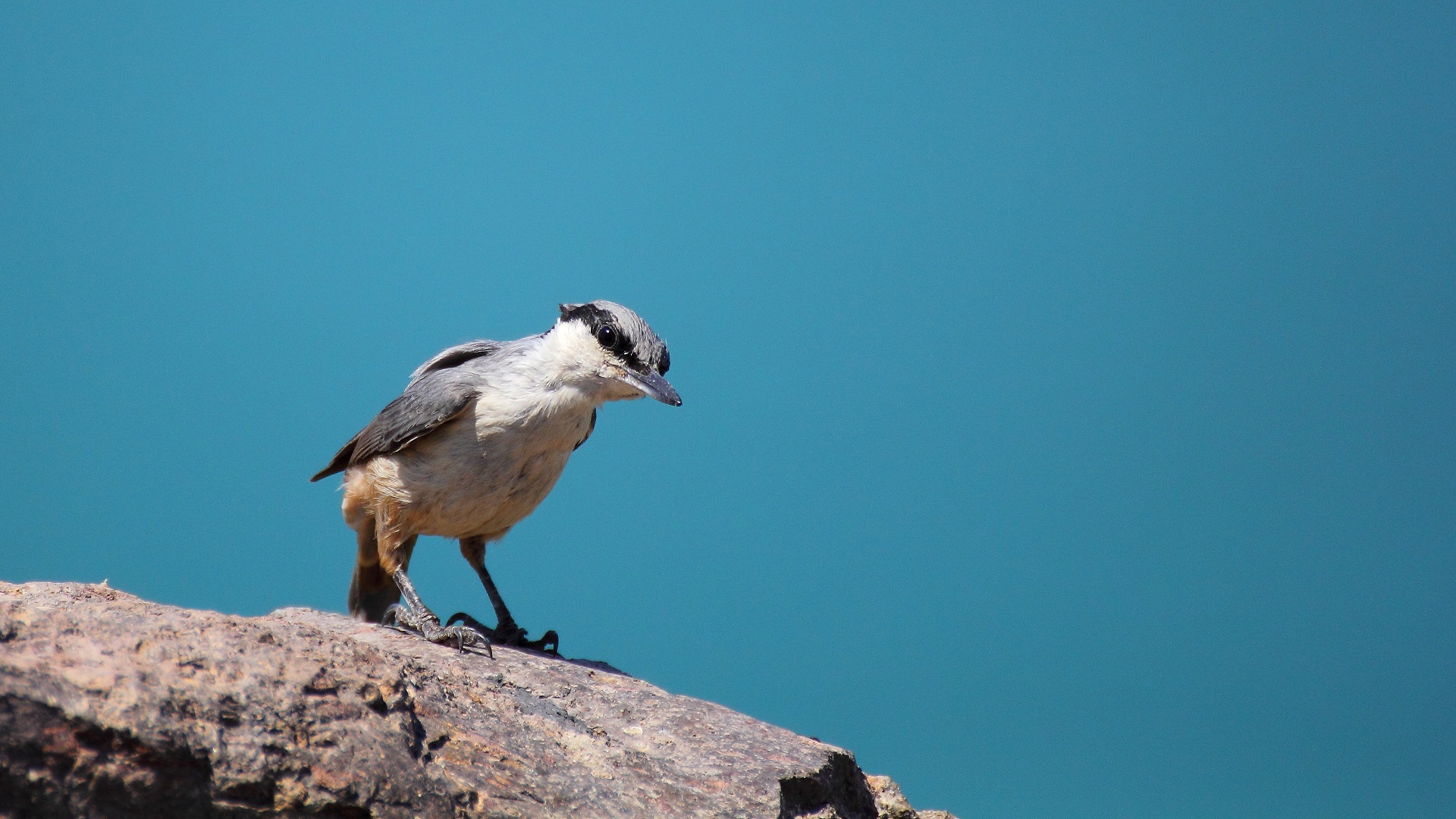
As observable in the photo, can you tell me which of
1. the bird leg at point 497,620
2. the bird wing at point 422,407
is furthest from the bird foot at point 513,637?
the bird wing at point 422,407

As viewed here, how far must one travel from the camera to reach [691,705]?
496cm

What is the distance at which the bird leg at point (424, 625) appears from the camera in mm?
5293

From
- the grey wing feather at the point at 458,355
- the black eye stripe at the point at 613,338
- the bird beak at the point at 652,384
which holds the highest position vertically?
the grey wing feather at the point at 458,355

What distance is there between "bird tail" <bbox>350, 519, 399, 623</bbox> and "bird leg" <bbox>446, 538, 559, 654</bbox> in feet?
1.94

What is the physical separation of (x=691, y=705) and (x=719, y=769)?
2.06 feet

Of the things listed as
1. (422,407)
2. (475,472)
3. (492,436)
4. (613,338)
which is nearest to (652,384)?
(613,338)

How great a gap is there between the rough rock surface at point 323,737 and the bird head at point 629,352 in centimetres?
143

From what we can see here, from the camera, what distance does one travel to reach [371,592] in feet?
22.0

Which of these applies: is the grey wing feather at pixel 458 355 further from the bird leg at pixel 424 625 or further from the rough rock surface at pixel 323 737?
the rough rock surface at pixel 323 737

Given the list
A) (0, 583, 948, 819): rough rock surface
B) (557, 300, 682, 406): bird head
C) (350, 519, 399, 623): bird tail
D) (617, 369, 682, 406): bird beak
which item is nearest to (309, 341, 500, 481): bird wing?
(350, 519, 399, 623): bird tail

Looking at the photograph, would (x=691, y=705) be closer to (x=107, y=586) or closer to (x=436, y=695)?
(x=436, y=695)

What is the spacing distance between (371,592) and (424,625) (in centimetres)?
130

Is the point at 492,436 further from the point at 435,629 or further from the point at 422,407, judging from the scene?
the point at 435,629

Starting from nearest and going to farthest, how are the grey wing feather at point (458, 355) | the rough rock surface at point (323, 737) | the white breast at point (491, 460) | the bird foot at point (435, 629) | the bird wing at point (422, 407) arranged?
the rough rock surface at point (323, 737), the bird foot at point (435, 629), the white breast at point (491, 460), the bird wing at point (422, 407), the grey wing feather at point (458, 355)
